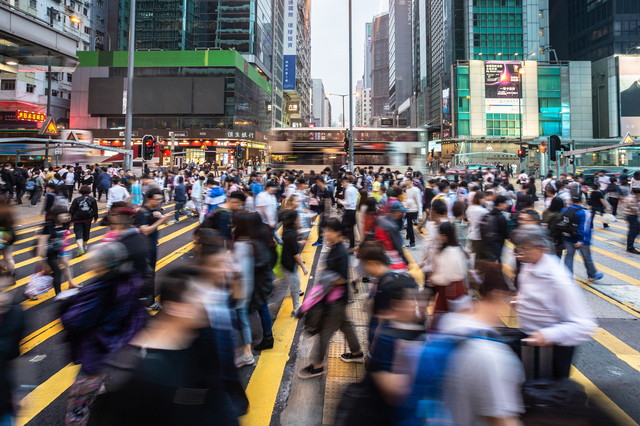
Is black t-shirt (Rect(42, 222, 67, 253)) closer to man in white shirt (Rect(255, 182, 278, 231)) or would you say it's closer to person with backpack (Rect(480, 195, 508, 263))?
man in white shirt (Rect(255, 182, 278, 231))

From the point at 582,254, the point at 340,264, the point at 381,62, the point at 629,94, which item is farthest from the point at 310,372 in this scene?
the point at 381,62

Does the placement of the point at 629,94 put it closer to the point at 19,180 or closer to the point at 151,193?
the point at 151,193

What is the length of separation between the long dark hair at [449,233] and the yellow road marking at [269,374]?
7.88 feet

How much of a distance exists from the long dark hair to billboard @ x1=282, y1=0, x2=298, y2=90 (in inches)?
3629

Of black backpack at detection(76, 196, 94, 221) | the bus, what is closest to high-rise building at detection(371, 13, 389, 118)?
the bus

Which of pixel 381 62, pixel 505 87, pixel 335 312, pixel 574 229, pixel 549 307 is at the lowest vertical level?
pixel 335 312

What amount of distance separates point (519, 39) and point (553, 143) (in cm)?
5899

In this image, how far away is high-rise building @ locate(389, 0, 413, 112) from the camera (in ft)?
417

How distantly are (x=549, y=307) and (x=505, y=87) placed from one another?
6858 centimetres

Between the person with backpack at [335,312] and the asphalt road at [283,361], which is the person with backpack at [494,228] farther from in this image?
the person with backpack at [335,312]

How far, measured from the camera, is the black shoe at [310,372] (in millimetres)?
4480

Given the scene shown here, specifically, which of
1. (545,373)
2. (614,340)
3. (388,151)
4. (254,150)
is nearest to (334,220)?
(545,373)

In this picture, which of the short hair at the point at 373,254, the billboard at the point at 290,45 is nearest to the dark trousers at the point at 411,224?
the short hair at the point at 373,254

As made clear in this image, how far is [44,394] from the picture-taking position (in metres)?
4.07
